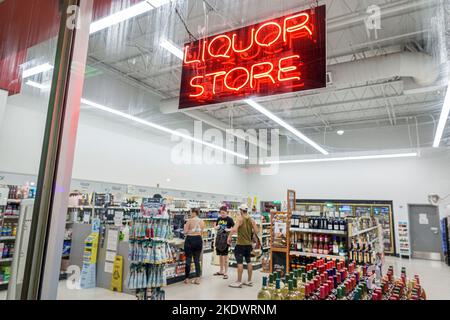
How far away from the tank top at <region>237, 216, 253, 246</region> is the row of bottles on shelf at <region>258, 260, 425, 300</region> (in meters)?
3.95

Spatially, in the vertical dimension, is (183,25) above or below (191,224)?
above

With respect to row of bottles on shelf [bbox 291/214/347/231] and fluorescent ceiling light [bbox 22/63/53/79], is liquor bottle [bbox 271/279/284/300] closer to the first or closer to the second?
fluorescent ceiling light [bbox 22/63/53/79]

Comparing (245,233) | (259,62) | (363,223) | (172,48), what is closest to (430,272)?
(363,223)

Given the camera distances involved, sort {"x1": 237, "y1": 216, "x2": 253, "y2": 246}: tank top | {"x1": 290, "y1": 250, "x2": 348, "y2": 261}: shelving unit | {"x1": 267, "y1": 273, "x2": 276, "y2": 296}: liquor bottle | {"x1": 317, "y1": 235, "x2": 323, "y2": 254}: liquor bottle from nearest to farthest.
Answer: {"x1": 267, "y1": 273, "x2": 276, "y2": 296}: liquor bottle → {"x1": 290, "y1": 250, "x2": 348, "y2": 261}: shelving unit → {"x1": 317, "y1": 235, "x2": 323, "y2": 254}: liquor bottle → {"x1": 237, "y1": 216, "x2": 253, "y2": 246}: tank top

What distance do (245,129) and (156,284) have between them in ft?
29.2

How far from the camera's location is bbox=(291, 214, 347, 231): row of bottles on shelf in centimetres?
532

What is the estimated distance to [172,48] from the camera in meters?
2.91

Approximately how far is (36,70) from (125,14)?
2.93ft

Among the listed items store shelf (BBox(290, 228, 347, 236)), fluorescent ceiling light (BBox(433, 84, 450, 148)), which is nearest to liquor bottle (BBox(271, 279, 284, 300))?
store shelf (BBox(290, 228, 347, 236))

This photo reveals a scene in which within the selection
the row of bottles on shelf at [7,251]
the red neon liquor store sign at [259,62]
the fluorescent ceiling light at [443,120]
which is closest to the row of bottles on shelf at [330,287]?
the red neon liquor store sign at [259,62]

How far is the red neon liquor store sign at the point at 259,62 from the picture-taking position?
6.82ft

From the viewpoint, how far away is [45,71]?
1656 millimetres
